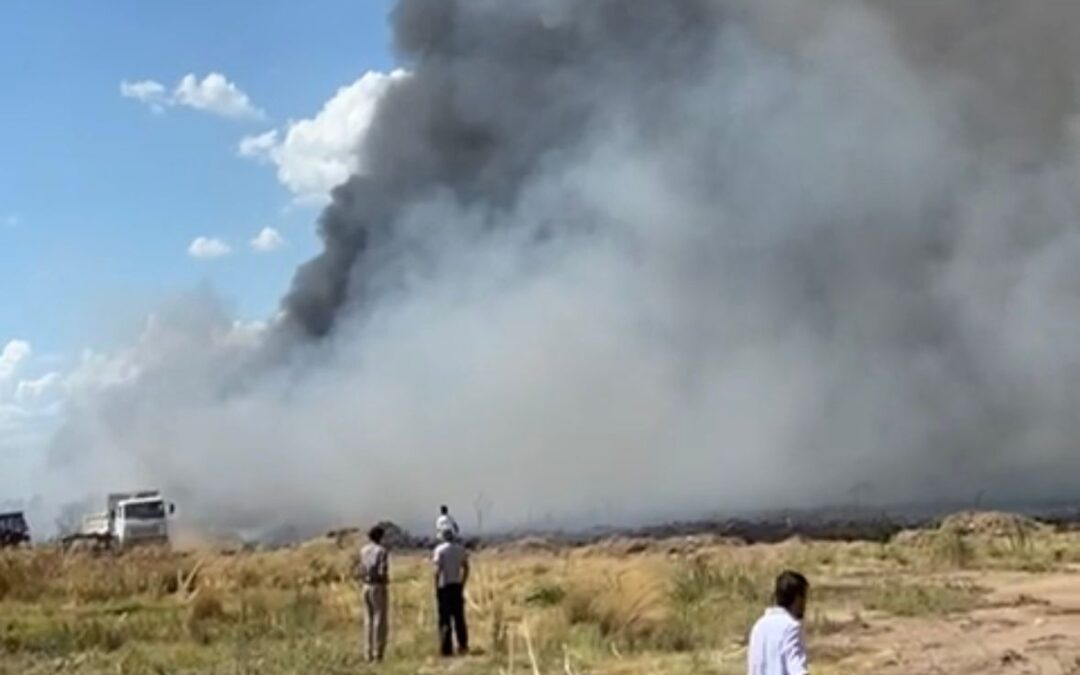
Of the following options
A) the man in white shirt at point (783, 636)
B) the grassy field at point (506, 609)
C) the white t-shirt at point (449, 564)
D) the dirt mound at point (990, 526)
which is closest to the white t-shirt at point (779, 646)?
the man in white shirt at point (783, 636)

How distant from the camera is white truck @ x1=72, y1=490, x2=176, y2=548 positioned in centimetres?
5800

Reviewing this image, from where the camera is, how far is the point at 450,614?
21.5 m

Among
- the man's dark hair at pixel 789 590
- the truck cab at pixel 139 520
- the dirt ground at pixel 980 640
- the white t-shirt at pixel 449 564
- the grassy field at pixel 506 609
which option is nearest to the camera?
the man's dark hair at pixel 789 590

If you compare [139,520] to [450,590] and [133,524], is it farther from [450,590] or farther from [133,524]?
[450,590]

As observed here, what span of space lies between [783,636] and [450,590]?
12.1 metres

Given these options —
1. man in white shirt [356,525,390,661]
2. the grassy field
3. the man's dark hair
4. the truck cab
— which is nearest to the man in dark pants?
the grassy field

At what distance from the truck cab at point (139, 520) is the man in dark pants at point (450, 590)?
38.0 metres

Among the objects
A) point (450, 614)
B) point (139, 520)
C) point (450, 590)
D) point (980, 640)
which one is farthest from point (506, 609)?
point (139, 520)

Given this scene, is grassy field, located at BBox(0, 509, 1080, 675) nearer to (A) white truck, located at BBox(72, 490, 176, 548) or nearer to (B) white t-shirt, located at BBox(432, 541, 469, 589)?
(B) white t-shirt, located at BBox(432, 541, 469, 589)

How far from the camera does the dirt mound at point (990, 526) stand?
48.6 metres

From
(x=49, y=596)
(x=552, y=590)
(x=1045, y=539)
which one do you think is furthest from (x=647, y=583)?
(x=1045, y=539)

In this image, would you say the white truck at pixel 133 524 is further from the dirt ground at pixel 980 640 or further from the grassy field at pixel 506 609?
the dirt ground at pixel 980 640

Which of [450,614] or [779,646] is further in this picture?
[450,614]

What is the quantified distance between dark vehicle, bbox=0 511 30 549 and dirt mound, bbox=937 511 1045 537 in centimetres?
3312
